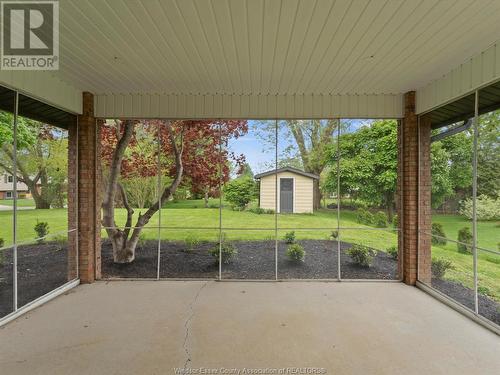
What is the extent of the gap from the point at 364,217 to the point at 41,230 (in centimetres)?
530

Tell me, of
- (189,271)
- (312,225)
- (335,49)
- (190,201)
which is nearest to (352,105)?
(335,49)

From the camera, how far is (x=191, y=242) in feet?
17.7

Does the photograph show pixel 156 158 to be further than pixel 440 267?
Yes

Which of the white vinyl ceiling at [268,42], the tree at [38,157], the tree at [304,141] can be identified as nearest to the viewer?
the white vinyl ceiling at [268,42]

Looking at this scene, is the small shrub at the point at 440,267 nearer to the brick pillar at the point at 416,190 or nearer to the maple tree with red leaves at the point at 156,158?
the brick pillar at the point at 416,190

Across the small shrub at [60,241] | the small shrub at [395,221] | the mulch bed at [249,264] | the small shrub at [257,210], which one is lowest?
the mulch bed at [249,264]

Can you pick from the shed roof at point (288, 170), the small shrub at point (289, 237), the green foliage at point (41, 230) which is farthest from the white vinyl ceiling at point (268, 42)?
the small shrub at point (289, 237)

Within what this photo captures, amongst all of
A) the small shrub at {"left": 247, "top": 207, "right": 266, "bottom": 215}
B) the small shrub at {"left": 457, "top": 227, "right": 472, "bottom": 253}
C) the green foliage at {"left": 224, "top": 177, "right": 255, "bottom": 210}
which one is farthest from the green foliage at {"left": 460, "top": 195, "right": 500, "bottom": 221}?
the green foliage at {"left": 224, "top": 177, "right": 255, "bottom": 210}

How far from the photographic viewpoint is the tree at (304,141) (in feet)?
16.7

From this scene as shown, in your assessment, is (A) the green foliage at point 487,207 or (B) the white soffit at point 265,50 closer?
(B) the white soffit at point 265,50

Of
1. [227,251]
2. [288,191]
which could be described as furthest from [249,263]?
[288,191]

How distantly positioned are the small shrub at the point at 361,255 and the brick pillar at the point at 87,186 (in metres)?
4.60

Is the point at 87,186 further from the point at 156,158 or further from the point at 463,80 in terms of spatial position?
the point at 463,80

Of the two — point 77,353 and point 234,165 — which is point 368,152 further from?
point 77,353
